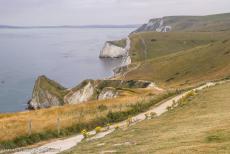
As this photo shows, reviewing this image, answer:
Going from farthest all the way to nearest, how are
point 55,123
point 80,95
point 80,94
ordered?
point 80,94 < point 80,95 < point 55,123

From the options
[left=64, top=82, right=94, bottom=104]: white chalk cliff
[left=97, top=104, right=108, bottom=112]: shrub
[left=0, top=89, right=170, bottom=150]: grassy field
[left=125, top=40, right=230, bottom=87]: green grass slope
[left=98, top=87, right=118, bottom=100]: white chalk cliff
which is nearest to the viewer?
[left=0, top=89, right=170, bottom=150]: grassy field

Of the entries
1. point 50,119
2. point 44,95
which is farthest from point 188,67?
point 50,119

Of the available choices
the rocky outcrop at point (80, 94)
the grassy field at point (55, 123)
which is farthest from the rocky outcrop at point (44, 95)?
the grassy field at point (55, 123)

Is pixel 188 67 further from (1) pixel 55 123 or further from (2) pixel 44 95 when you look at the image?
(1) pixel 55 123

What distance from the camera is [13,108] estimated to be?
124 metres

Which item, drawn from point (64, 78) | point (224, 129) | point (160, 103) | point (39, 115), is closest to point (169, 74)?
point (64, 78)

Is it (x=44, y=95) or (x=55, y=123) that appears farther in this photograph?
(x=44, y=95)

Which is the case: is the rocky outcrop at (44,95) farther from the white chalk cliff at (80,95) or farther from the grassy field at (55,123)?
the grassy field at (55,123)

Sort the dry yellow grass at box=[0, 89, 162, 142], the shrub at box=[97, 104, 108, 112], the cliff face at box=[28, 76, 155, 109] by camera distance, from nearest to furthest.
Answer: the dry yellow grass at box=[0, 89, 162, 142]
the shrub at box=[97, 104, 108, 112]
the cliff face at box=[28, 76, 155, 109]

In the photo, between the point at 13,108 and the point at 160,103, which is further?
the point at 13,108

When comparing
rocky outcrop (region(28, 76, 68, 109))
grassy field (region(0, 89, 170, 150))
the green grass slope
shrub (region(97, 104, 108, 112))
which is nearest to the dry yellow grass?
grassy field (region(0, 89, 170, 150))

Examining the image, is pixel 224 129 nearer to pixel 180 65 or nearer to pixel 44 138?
pixel 44 138

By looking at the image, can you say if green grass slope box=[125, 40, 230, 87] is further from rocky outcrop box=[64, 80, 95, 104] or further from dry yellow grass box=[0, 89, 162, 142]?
dry yellow grass box=[0, 89, 162, 142]

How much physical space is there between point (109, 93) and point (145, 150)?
235 feet
